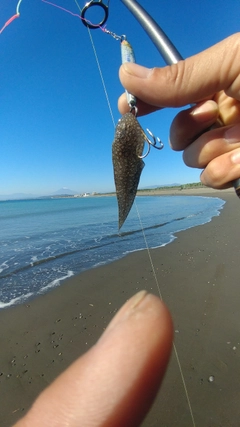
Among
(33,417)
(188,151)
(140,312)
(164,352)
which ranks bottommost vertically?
(33,417)

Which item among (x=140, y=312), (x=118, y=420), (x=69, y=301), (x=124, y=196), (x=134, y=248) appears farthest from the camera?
(x=134, y=248)

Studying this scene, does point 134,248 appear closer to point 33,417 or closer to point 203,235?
point 203,235

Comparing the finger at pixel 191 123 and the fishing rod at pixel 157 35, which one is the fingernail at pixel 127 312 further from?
the finger at pixel 191 123

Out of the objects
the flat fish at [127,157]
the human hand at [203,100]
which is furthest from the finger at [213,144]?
the flat fish at [127,157]

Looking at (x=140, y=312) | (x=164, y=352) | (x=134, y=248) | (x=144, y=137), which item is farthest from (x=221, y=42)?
(x=134, y=248)

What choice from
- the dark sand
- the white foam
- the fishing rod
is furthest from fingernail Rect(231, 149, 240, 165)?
the white foam

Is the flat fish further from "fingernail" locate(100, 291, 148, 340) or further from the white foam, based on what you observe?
the white foam
